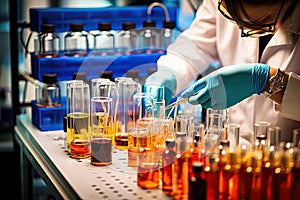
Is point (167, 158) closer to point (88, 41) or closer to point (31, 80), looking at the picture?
point (88, 41)

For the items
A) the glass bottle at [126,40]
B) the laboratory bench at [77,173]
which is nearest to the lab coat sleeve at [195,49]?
the glass bottle at [126,40]

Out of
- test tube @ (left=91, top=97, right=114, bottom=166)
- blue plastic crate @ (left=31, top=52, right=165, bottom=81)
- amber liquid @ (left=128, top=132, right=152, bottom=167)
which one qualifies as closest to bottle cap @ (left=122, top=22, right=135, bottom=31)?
blue plastic crate @ (left=31, top=52, right=165, bottom=81)

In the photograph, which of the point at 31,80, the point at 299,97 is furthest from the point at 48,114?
the point at 299,97

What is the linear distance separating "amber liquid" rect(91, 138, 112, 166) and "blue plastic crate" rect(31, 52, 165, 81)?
743mm

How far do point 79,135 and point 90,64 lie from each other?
2.15ft

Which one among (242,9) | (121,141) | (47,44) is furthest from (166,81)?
(47,44)

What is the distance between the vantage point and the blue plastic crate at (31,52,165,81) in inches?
115

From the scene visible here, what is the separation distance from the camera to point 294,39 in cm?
249

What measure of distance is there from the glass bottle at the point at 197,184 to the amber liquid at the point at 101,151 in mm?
525

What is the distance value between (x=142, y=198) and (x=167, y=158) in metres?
0.16

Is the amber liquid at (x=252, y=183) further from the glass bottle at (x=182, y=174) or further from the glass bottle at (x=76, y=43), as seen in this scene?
the glass bottle at (x=76, y=43)

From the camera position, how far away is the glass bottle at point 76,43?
3.00 meters

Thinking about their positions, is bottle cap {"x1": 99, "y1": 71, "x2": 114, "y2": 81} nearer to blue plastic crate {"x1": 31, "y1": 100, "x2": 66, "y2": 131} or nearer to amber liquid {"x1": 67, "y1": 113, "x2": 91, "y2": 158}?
blue plastic crate {"x1": 31, "y1": 100, "x2": 66, "y2": 131}

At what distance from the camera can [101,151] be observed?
223 cm
